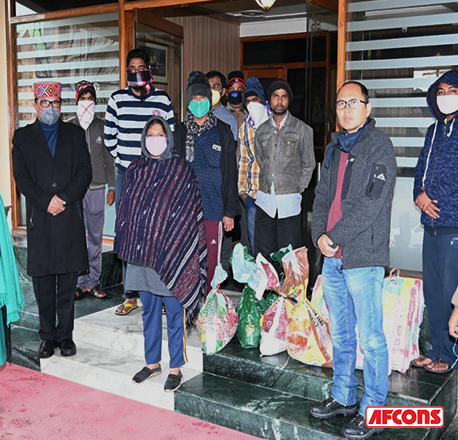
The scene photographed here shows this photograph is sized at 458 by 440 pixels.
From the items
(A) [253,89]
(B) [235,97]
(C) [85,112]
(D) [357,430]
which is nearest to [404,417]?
(D) [357,430]

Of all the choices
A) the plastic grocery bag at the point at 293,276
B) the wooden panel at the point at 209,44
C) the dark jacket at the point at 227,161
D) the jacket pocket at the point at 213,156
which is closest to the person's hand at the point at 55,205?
the dark jacket at the point at 227,161

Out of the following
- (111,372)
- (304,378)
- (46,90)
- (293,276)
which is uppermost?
(46,90)

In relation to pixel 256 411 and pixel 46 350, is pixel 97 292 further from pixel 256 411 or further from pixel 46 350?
pixel 256 411

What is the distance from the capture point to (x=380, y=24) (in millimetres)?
4117

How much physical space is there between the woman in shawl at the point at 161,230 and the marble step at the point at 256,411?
170mm

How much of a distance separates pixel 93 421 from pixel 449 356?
1982mm

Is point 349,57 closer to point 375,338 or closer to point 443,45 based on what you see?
point 443,45

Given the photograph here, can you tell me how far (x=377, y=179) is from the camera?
2717 mm

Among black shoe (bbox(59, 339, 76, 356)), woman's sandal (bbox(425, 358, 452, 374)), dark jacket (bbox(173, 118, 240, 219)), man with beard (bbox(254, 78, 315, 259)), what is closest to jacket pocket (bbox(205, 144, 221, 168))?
dark jacket (bbox(173, 118, 240, 219))

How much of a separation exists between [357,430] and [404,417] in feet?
0.96

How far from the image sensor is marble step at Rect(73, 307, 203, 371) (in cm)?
381

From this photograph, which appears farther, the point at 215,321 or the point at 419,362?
the point at 215,321

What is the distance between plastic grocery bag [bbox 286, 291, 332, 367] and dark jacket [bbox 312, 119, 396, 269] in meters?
0.73

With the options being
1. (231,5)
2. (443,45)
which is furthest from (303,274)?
(231,5)
